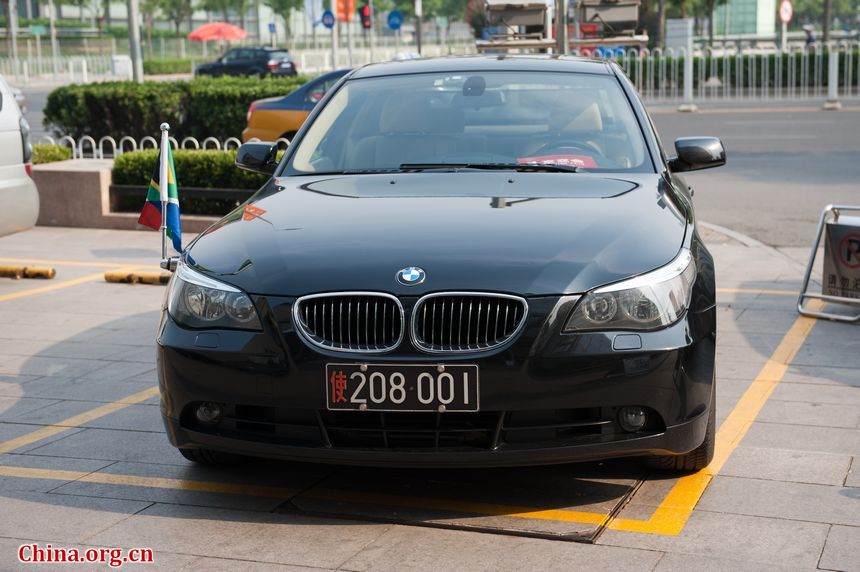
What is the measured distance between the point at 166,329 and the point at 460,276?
1.08m

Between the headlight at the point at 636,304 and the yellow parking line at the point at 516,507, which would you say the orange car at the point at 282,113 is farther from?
the headlight at the point at 636,304

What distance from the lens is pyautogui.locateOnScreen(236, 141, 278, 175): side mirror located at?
591cm

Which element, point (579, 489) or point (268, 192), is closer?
point (579, 489)

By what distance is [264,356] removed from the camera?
407 centimetres

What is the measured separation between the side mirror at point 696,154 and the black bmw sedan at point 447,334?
112 cm

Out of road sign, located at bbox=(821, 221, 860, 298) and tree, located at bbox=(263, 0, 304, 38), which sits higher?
tree, located at bbox=(263, 0, 304, 38)

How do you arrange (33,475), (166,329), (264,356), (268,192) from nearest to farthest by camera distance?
(264,356) → (166,329) → (33,475) → (268,192)

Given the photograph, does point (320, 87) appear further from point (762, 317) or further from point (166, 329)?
point (166, 329)

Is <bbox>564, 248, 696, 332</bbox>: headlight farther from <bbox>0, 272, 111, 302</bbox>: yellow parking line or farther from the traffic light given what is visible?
the traffic light

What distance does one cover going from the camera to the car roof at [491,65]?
5.96 m

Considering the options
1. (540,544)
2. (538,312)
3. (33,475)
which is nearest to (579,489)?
(540,544)

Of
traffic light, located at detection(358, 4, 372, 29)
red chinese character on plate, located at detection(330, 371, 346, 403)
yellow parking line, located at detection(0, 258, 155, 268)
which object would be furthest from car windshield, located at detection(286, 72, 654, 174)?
traffic light, located at detection(358, 4, 372, 29)

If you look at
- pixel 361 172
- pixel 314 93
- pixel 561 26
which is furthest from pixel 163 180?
pixel 314 93

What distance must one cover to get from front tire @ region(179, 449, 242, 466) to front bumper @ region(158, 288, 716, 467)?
522 mm
